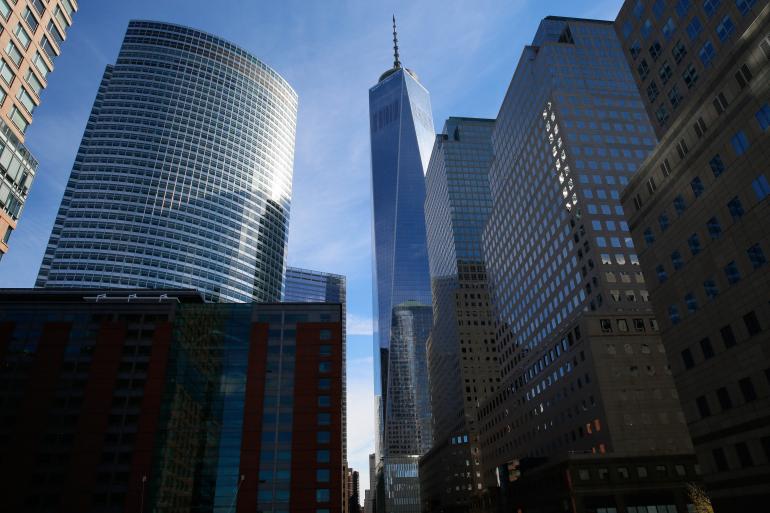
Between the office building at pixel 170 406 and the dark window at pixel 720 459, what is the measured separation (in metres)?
60.8

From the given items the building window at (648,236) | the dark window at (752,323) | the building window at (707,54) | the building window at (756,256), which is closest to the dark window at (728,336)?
the dark window at (752,323)

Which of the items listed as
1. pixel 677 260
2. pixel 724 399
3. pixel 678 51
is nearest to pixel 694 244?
pixel 677 260

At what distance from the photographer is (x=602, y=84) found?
12794 cm

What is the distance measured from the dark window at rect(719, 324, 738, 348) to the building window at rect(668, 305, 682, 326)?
6328mm

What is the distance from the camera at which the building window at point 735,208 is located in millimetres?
46094

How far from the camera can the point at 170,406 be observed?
331ft

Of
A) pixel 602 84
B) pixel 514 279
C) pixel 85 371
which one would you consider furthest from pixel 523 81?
pixel 85 371

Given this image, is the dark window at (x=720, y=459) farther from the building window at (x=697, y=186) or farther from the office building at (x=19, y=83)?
the office building at (x=19, y=83)

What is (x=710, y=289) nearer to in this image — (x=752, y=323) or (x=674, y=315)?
(x=752, y=323)

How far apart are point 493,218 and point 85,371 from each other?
Result: 109m

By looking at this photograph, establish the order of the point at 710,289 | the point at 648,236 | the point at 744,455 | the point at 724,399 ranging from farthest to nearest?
the point at 648,236 → the point at 710,289 → the point at 724,399 → the point at 744,455

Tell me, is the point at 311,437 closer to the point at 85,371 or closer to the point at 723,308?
the point at 85,371

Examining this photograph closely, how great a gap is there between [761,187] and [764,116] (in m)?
5.77

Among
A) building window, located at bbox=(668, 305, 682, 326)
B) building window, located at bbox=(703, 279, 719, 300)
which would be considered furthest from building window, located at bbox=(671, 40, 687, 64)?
building window, located at bbox=(668, 305, 682, 326)
